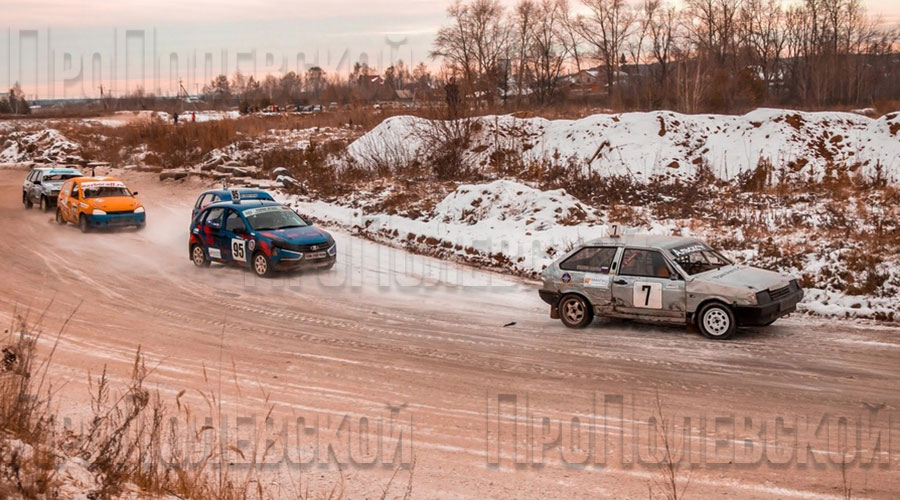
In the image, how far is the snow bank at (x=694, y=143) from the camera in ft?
88.0

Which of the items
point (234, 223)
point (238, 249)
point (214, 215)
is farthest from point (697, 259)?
point (214, 215)

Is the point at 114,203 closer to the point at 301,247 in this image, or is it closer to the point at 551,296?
the point at 301,247

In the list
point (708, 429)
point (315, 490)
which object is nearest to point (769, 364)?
point (708, 429)

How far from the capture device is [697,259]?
1269 cm

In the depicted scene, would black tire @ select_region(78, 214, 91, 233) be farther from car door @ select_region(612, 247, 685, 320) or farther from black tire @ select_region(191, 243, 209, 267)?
car door @ select_region(612, 247, 685, 320)

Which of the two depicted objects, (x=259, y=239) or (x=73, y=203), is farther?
(x=73, y=203)

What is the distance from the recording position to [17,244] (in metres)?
21.5

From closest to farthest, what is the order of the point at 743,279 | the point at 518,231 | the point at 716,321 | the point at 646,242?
the point at 716,321, the point at 743,279, the point at 646,242, the point at 518,231

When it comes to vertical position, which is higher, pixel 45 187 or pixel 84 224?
pixel 45 187

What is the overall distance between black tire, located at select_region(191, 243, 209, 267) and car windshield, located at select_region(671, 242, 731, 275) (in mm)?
11332

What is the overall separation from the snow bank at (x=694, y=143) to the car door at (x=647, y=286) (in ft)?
50.4

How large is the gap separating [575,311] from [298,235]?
23.9ft

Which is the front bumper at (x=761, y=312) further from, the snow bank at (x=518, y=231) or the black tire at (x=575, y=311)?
the black tire at (x=575, y=311)

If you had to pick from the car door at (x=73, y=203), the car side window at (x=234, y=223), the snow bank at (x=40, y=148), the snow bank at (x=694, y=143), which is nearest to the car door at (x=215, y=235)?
the car side window at (x=234, y=223)
